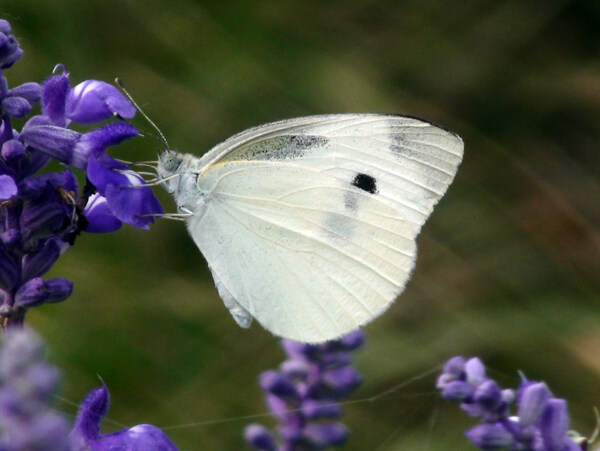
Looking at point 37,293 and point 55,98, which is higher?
point 55,98

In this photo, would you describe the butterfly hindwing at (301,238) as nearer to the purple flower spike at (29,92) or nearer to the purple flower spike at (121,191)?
the purple flower spike at (121,191)

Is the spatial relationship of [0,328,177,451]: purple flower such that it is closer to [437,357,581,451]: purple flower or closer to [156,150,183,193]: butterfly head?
[437,357,581,451]: purple flower

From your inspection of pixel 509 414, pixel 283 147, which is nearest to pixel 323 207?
pixel 283 147

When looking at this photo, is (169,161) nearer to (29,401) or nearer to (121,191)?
(121,191)

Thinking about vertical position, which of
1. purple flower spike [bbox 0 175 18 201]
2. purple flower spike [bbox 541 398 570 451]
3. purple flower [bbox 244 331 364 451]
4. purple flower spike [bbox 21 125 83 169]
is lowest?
purple flower [bbox 244 331 364 451]

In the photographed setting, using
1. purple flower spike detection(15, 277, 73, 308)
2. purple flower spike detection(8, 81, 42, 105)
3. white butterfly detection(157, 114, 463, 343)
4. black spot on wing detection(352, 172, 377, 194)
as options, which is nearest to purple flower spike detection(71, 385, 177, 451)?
purple flower spike detection(15, 277, 73, 308)

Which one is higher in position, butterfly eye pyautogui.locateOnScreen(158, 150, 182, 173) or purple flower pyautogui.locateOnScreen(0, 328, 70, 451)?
purple flower pyautogui.locateOnScreen(0, 328, 70, 451)

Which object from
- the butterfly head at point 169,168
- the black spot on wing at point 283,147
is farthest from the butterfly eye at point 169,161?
the black spot on wing at point 283,147

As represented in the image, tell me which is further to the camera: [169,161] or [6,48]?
[169,161]
